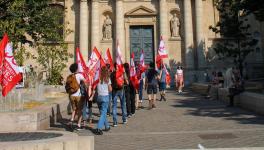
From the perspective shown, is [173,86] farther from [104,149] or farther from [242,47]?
[104,149]

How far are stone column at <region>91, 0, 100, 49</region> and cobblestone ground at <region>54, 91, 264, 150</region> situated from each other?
2155cm

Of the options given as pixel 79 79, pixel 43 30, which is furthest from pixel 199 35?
pixel 79 79

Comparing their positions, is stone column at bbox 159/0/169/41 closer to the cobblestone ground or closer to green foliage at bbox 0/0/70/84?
green foliage at bbox 0/0/70/84

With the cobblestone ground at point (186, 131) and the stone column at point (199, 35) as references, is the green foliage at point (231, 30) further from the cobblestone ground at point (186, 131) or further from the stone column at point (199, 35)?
the cobblestone ground at point (186, 131)

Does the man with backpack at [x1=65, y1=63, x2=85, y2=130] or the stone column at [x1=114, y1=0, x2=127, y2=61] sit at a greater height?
the stone column at [x1=114, y1=0, x2=127, y2=61]

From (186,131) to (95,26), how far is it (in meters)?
27.0

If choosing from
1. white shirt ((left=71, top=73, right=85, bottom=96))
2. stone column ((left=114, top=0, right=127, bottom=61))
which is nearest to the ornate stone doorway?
stone column ((left=114, top=0, right=127, bottom=61))

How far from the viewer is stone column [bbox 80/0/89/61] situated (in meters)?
36.6

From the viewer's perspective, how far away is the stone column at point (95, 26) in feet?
121

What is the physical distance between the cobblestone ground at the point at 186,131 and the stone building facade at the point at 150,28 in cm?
2109

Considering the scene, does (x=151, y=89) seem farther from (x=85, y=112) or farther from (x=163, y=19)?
(x=163, y=19)

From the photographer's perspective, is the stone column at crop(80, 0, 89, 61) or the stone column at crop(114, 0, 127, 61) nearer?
the stone column at crop(80, 0, 89, 61)

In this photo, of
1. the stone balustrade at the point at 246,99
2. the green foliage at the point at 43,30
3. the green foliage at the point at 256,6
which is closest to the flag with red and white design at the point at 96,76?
the stone balustrade at the point at 246,99

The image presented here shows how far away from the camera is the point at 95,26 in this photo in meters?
37.1
